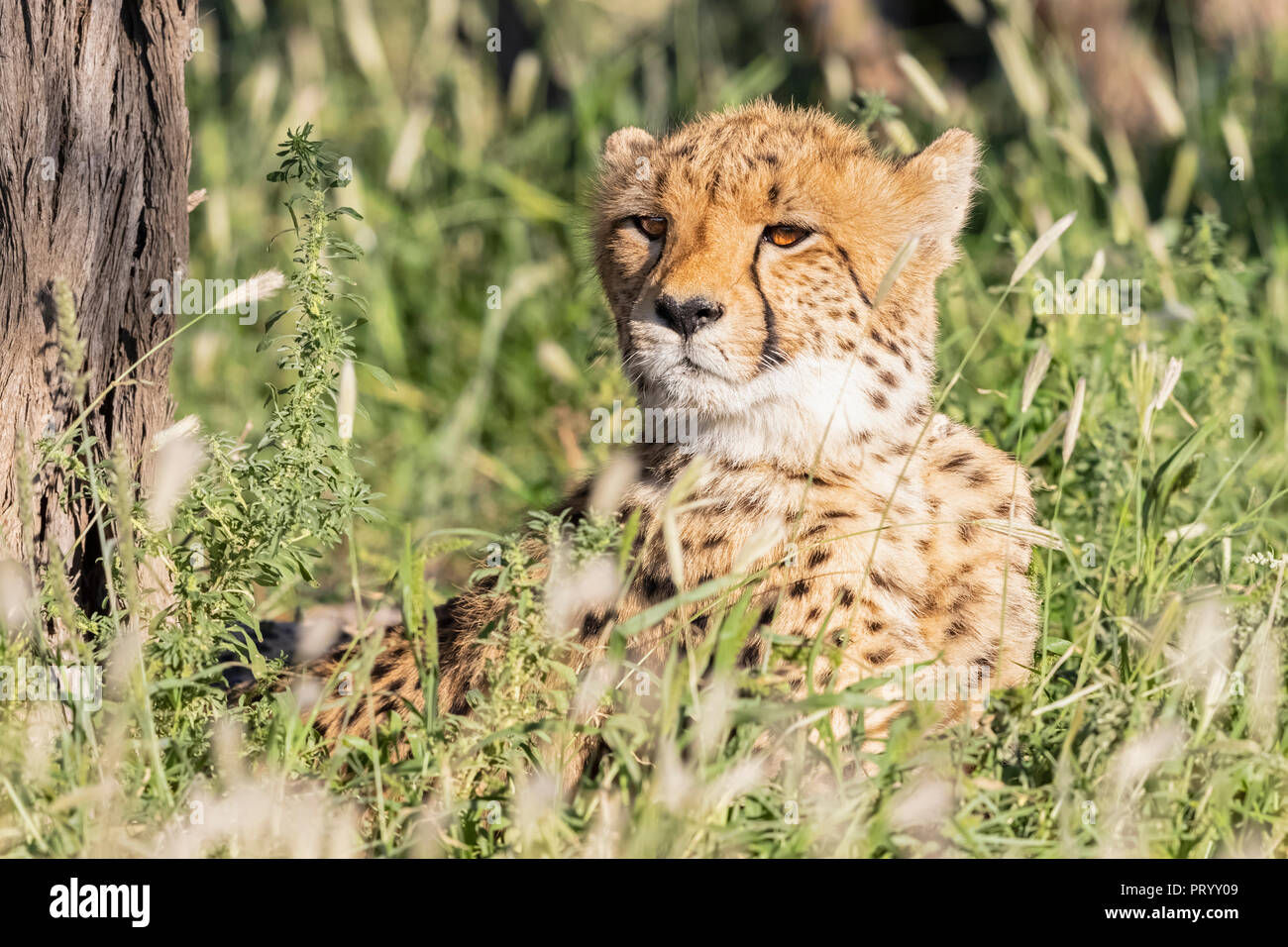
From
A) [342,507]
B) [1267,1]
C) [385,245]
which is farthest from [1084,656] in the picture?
[1267,1]

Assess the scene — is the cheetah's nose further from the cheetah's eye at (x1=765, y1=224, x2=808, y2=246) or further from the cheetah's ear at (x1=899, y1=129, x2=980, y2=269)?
the cheetah's ear at (x1=899, y1=129, x2=980, y2=269)

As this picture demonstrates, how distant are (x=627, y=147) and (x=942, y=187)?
2.45 ft

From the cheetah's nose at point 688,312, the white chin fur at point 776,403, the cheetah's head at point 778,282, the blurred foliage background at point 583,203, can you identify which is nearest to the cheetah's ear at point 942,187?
the cheetah's head at point 778,282

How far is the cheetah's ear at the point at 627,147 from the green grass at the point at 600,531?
0.34 metres

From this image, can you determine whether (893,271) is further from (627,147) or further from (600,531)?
(627,147)

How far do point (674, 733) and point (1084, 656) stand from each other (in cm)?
87

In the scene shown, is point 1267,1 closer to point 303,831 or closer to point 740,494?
point 740,494

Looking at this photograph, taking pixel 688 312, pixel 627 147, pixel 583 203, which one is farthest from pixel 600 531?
pixel 583 203

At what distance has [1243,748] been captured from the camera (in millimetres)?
2287

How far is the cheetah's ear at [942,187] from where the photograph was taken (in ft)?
10.4

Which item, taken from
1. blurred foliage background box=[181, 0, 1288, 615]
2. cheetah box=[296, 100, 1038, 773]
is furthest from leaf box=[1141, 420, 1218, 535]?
blurred foliage background box=[181, 0, 1288, 615]

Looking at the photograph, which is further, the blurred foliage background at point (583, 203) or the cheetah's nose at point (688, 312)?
the blurred foliage background at point (583, 203)

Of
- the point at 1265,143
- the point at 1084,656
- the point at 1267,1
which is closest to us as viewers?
the point at 1084,656

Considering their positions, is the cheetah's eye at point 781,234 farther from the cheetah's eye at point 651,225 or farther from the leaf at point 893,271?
the leaf at point 893,271
